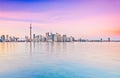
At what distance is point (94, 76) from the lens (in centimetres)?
1148

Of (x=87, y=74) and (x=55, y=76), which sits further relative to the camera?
(x=87, y=74)

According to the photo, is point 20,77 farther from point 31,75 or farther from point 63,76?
point 63,76

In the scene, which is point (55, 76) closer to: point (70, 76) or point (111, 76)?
point (70, 76)

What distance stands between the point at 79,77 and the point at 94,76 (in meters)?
0.96

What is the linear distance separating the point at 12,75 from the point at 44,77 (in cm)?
202

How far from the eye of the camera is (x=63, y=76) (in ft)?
36.9

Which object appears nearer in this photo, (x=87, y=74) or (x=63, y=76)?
(x=63, y=76)

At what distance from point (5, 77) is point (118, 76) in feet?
23.2

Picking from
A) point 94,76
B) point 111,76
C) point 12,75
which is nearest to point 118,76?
point 111,76

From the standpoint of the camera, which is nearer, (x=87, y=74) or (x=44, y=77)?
(x=44, y=77)

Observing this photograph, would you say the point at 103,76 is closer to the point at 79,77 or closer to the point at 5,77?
the point at 79,77

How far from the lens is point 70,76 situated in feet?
37.6

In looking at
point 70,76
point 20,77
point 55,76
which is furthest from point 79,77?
point 20,77

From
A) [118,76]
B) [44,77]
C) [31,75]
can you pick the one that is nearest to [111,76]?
[118,76]
